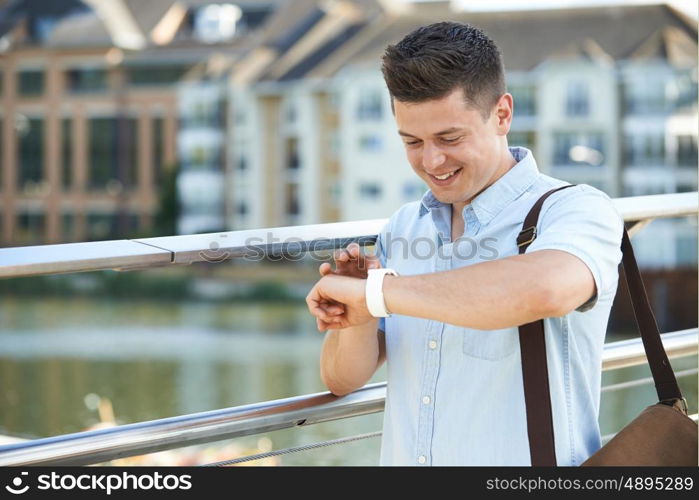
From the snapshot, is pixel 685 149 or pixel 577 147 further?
pixel 577 147

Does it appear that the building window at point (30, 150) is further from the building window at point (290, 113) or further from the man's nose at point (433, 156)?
the man's nose at point (433, 156)

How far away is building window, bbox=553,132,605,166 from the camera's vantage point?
3469 cm

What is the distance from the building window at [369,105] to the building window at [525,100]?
499cm

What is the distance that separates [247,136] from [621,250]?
38.9m

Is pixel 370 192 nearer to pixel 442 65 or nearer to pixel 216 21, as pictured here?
pixel 216 21

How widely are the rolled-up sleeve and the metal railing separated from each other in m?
0.45

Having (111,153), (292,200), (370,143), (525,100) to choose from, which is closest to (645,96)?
(525,100)

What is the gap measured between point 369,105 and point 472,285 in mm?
37116

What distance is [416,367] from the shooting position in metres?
1.58

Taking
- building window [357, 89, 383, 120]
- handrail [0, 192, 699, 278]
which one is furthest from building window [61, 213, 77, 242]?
handrail [0, 192, 699, 278]

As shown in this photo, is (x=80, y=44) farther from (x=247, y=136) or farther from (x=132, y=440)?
(x=132, y=440)

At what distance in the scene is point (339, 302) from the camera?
60.2 inches

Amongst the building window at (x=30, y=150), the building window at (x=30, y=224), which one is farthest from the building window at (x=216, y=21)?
the building window at (x=30, y=224)

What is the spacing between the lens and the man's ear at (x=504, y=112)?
1.58 metres
